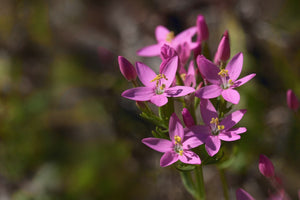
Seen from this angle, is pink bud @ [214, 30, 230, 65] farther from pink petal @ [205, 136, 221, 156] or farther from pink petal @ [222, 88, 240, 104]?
pink petal @ [205, 136, 221, 156]

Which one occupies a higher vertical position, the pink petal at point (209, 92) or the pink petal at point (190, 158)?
the pink petal at point (209, 92)

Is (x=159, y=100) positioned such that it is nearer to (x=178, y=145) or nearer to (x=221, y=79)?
(x=178, y=145)

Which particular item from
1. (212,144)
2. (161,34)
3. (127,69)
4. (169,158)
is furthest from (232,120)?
(161,34)

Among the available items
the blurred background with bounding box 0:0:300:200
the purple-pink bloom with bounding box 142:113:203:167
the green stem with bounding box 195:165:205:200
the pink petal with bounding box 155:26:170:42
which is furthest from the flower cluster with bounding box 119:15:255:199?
the blurred background with bounding box 0:0:300:200

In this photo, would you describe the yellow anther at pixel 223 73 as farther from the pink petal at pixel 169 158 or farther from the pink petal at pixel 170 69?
the pink petal at pixel 169 158

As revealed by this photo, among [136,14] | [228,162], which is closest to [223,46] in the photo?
[228,162]

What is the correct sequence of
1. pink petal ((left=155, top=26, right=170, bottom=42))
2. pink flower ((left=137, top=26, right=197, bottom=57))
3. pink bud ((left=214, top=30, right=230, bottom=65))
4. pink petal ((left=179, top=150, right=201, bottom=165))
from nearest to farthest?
pink petal ((left=179, top=150, right=201, bottom=165)) < pink bud ((left=214, top=30, right=230, bottom=65)) < pink flower ((left=137, top=26, right=197, bottom=57)) < pink petal ((left=155, top=26, right=170, bottom=42))

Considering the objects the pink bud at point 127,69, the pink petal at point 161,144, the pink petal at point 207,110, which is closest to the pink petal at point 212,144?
the pink petal at point 207,110
